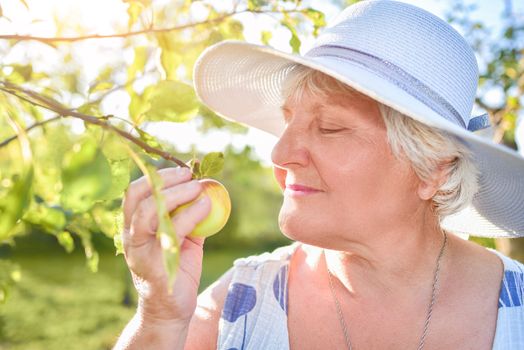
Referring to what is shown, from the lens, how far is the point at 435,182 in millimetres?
1990

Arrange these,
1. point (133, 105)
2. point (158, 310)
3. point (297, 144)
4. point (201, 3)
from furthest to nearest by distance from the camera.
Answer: point (201, 3) < point (297, 144) < point (158, 310) < point (133, 105)

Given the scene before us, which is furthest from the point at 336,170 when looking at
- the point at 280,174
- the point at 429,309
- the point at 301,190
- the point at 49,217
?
the point at 49,217

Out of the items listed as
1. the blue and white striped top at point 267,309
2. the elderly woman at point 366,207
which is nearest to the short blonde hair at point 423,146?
the elderly woman at point 366,207

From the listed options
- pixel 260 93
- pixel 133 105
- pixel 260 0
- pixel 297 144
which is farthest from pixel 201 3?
pixel 133 105

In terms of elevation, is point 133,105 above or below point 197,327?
above

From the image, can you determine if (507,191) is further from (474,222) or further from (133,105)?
(133,105)

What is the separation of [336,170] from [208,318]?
2.41 feet

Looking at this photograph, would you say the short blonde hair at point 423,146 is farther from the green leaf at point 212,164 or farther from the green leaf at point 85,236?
the green leaf at point 85,236

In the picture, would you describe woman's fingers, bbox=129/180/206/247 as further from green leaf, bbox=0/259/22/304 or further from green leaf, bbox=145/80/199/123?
green leaf, bbox=0/259/22/304

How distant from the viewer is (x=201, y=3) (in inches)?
81.5

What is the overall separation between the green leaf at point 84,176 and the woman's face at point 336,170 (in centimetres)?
100

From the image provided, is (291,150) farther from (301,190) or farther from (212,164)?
(212,164)

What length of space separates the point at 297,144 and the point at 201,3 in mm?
600

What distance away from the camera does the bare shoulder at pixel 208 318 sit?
211 centimetres
